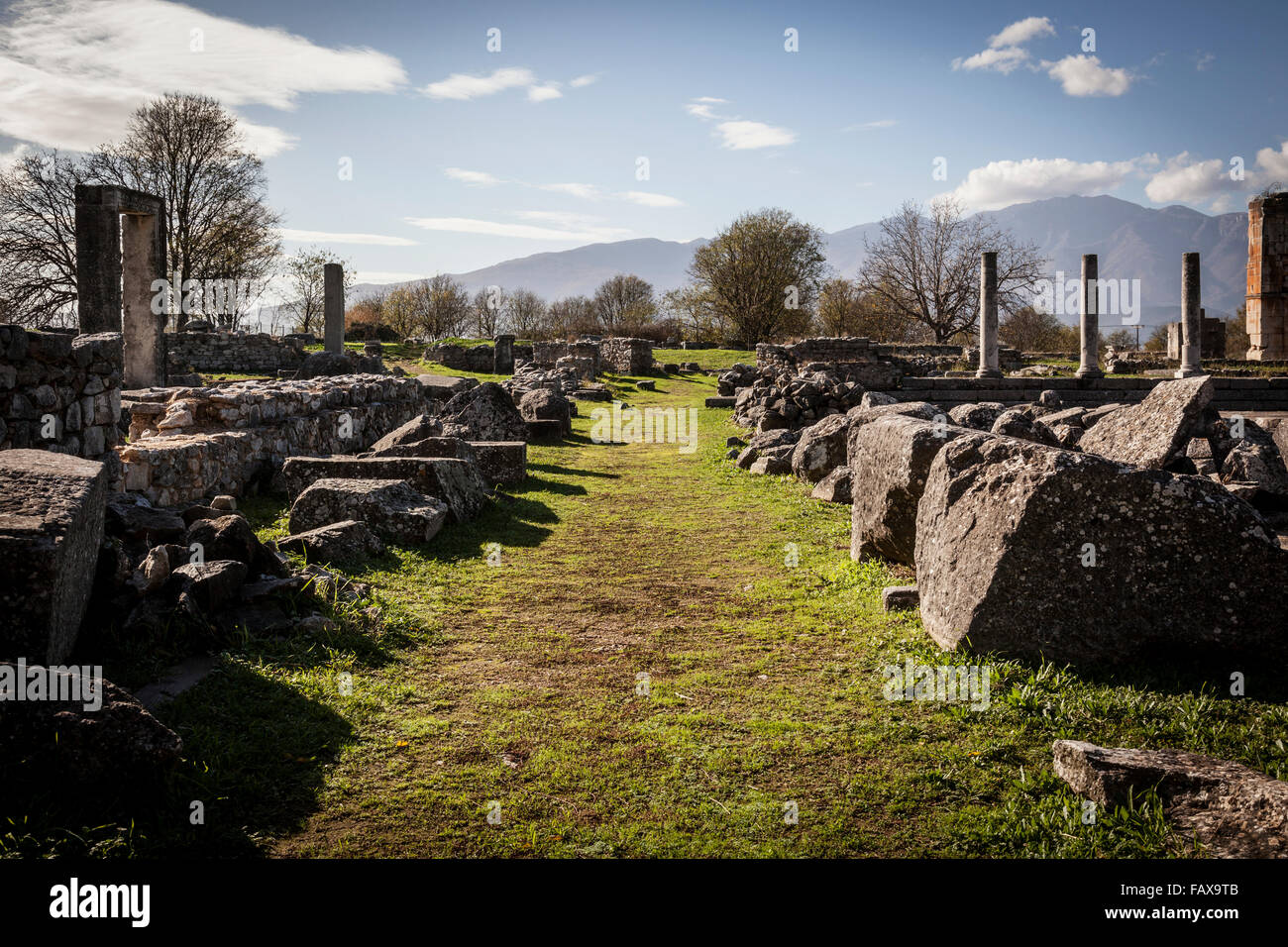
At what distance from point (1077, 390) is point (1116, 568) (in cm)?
2203

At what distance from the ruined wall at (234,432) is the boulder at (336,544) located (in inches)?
78.1

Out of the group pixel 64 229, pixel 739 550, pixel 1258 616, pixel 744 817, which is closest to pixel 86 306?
pixel 739 550

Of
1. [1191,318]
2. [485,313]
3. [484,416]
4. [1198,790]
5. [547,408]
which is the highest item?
[485,313]

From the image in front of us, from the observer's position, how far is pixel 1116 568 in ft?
13.8

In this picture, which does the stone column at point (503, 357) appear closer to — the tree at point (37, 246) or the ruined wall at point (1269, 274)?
the tree at point (37, 246)

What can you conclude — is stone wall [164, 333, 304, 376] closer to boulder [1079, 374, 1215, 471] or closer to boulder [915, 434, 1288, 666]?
boulder [1079, 374, 1215, 471]

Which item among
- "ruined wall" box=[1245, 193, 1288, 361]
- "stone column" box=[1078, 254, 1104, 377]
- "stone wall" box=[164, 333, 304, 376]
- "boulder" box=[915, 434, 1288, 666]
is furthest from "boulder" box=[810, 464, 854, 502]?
"ruined wall" box=[1245, 193, 1288, 361]

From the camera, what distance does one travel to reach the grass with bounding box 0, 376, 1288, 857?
3.01m

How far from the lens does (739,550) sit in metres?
7.68

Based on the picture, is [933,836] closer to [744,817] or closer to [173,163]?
[744,817]

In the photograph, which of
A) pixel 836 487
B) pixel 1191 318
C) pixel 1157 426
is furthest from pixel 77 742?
pixel 1191 318

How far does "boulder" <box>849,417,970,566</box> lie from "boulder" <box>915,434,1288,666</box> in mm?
1110

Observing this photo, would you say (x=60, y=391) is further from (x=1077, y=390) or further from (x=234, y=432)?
(x=1077, y=390)

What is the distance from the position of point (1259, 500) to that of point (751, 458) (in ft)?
21.4
